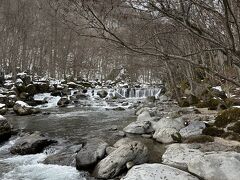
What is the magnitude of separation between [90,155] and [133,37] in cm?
316

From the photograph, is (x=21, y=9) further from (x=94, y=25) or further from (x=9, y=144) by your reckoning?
(x=94, y=25)

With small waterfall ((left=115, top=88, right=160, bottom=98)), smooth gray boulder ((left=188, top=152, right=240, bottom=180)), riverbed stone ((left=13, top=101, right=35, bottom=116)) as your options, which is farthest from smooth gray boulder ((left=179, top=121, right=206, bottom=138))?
small waterfall ((left=115, top=88, right=160, bottom=98))

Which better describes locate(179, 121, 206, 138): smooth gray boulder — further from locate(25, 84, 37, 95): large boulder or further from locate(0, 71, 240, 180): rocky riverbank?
locate(25, 84, 37, 95): large boulder

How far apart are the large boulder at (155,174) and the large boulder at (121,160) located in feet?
2.97

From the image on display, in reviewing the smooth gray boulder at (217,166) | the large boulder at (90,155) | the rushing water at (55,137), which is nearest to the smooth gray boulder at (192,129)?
the rushing water at (55,137)

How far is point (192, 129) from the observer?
28.2 ft

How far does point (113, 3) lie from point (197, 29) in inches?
28.8

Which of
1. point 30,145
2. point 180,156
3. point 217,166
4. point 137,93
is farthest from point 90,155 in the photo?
point 137,93

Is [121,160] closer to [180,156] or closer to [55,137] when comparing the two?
[180,156]

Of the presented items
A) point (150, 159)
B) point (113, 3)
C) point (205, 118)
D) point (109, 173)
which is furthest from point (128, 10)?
point (205, 118)

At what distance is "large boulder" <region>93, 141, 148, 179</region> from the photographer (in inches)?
235

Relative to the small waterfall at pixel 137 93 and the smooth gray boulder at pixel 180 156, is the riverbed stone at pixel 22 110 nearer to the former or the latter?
the smooth gray boulder at pixel 180 156

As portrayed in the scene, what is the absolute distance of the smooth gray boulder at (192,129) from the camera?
8.35 metres

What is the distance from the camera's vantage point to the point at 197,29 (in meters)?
2.44
